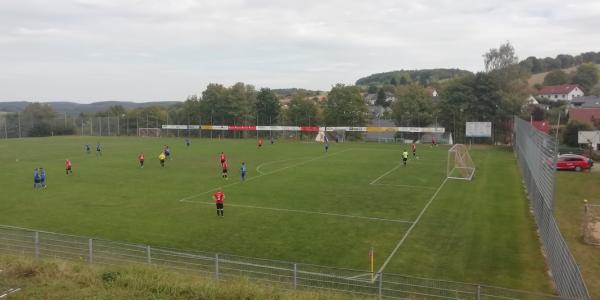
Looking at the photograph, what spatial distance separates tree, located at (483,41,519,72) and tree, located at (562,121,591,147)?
25.8 meters

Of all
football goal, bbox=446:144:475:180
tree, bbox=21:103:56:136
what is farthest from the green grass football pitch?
tree, bbox=21:103:56:136

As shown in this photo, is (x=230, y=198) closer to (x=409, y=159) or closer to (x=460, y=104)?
(x=409, y=159)

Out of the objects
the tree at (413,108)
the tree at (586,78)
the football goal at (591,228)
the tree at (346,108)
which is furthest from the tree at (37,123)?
the tree at (586,78)

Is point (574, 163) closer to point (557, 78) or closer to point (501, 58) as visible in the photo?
point (501, 58)

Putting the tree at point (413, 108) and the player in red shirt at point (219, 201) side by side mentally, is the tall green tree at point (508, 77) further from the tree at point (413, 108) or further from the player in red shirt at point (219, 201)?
the player in red shirt at point (219, 201)

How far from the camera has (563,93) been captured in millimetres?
133250

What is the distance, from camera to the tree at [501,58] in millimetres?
80750

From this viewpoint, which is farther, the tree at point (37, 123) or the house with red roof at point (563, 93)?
the house with red roof at point (563, 93)

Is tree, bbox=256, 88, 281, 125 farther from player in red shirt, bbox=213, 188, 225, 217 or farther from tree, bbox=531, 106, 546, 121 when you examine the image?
player in red shirt, bbox=213, 188, 225, 217

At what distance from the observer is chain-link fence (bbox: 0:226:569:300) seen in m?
11.9

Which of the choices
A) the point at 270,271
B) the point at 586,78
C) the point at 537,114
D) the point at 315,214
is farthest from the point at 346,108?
the point at 586,78

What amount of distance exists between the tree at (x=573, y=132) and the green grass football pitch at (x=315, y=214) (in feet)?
75.3

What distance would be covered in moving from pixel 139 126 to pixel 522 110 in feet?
257

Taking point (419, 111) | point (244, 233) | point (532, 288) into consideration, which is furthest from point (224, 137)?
point (532, 288)
